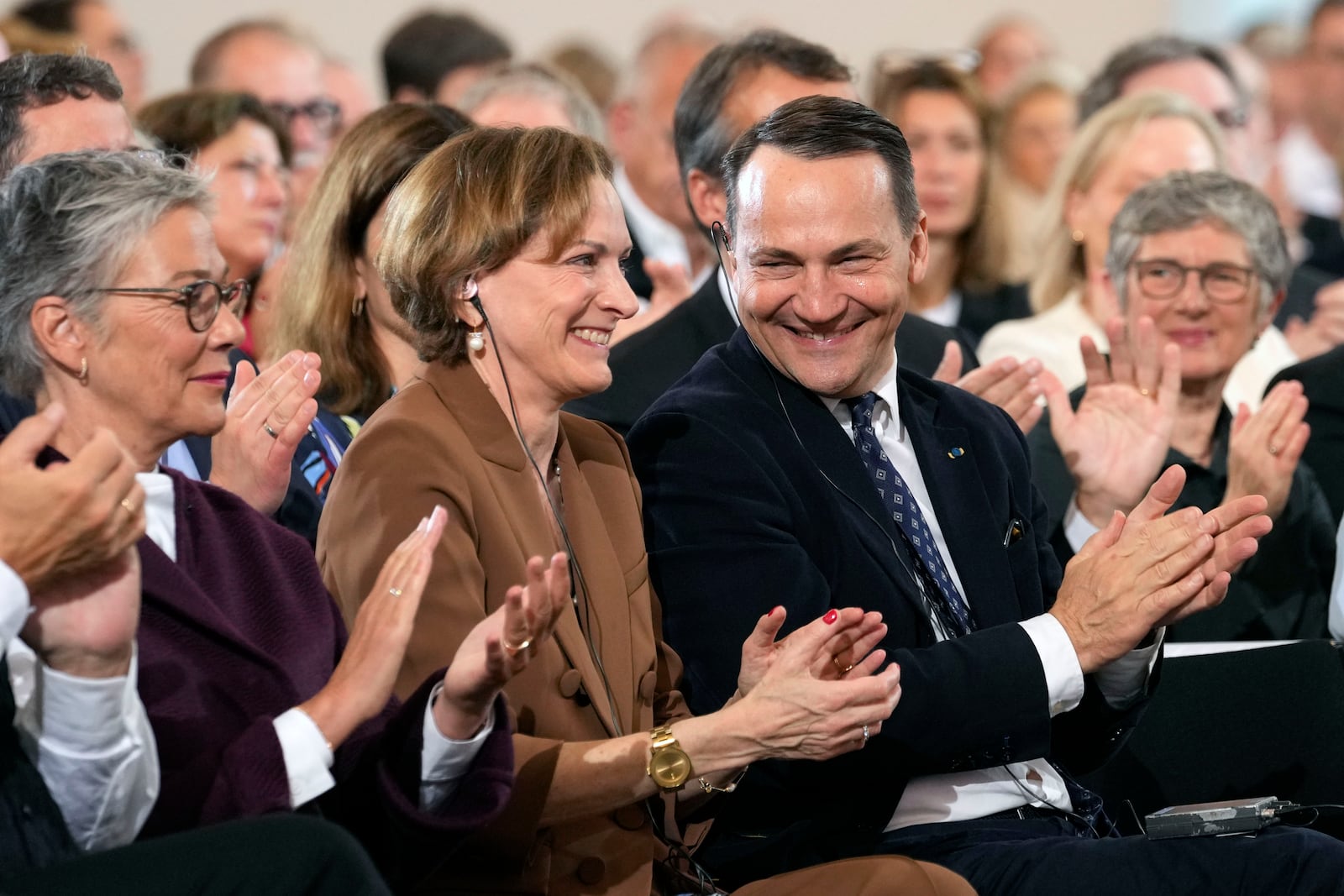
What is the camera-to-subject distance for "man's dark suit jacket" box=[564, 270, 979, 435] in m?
3.47

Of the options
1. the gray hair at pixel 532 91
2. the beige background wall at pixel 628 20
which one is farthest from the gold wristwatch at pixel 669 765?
the beige background wall at pixel 628 20

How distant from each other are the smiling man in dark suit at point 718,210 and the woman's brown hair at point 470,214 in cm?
99

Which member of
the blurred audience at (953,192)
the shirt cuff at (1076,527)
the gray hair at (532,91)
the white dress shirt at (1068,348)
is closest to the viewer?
the shirt cuff at (1076,527)

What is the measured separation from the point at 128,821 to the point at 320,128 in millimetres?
4287

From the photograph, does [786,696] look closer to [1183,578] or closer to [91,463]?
[1183,578]

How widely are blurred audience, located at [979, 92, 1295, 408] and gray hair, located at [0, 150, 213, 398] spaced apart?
2665mm

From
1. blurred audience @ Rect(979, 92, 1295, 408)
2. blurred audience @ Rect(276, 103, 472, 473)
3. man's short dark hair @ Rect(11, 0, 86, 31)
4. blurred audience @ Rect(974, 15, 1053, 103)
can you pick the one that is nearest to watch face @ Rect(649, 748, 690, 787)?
blurred audience @ Rect(276, 103, 472, 473)

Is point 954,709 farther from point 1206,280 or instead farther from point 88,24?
point 88,24

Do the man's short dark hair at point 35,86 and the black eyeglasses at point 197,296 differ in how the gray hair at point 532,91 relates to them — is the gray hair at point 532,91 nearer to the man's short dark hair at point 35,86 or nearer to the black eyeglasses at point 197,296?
the man's short dark hair at point 35,86

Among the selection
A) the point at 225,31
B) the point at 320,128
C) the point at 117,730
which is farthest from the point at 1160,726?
the point at 225,31

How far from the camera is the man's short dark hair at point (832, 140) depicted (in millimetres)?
2684

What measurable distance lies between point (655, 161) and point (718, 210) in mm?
1923

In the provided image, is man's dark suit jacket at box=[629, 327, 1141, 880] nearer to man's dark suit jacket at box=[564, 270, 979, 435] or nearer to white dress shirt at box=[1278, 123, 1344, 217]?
man's dark suit jacket at box=[564, 270, 979, 435]

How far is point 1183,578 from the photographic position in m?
2.49
